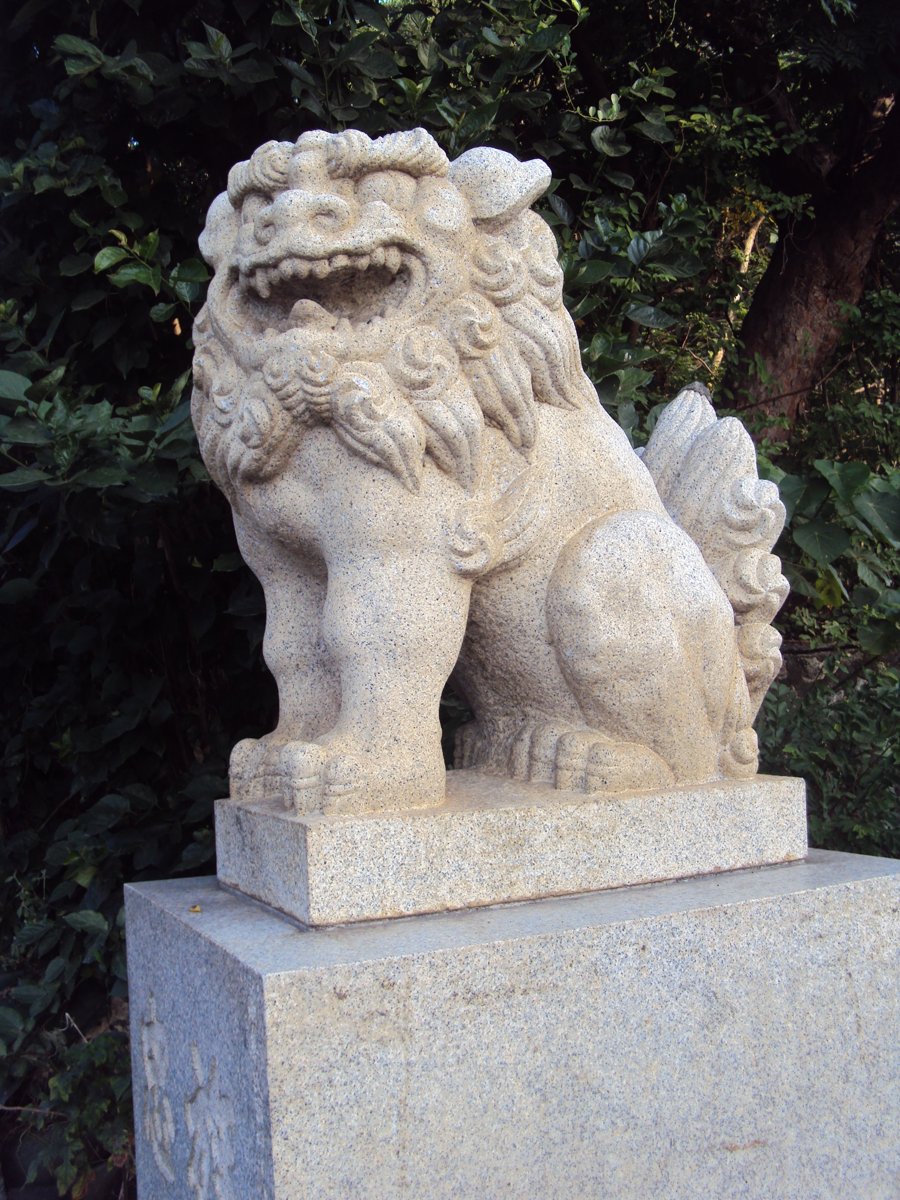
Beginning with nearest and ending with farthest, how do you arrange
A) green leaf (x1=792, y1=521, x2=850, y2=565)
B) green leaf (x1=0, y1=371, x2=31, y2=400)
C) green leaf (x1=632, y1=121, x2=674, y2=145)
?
1. green leaf (x1=0, y1=371, x2=31, y2=400)
2. green leaf (x1=792, y1=521, x2=850, y2=565)
3. green leaf (x1=632, y1=121, x2=674, y2=145)

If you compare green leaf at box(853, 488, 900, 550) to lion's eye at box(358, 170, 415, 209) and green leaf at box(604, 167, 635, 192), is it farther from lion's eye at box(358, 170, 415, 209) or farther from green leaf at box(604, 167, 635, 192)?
lion's eye at box(358, 170, 415, 209)

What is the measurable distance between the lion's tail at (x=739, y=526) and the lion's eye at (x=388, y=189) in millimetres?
752

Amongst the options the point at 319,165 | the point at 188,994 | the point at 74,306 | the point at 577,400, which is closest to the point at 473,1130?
the point at 188,994

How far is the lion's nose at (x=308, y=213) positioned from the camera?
5.50ft

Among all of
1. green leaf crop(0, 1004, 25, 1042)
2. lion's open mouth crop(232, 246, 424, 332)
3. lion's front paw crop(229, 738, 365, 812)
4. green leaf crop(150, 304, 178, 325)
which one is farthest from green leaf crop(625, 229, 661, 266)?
green leaf crop(0, 1004, 25, 1042)

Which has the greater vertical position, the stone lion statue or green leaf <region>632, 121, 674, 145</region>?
green leaf <region>632, 121, 674, 145</region>

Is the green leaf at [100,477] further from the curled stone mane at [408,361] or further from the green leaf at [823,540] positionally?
A: the green leaf at [823,540]

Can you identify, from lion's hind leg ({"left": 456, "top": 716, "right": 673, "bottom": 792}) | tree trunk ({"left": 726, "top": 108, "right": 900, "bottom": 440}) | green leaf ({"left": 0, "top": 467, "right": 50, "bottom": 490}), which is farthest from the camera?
tree trunk ({"left": 726, "top": 108, "right": 900, "bottom": 440})

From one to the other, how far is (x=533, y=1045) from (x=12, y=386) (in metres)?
1.64

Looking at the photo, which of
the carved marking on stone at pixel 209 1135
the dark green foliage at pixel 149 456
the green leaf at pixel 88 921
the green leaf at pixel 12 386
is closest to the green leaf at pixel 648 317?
the dark green foliage at pixel 149 456

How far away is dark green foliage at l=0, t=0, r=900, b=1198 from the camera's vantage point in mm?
2578

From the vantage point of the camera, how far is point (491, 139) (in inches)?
120

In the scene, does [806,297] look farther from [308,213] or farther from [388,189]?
A: [308,213]

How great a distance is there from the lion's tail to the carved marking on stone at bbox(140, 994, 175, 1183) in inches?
45.3
